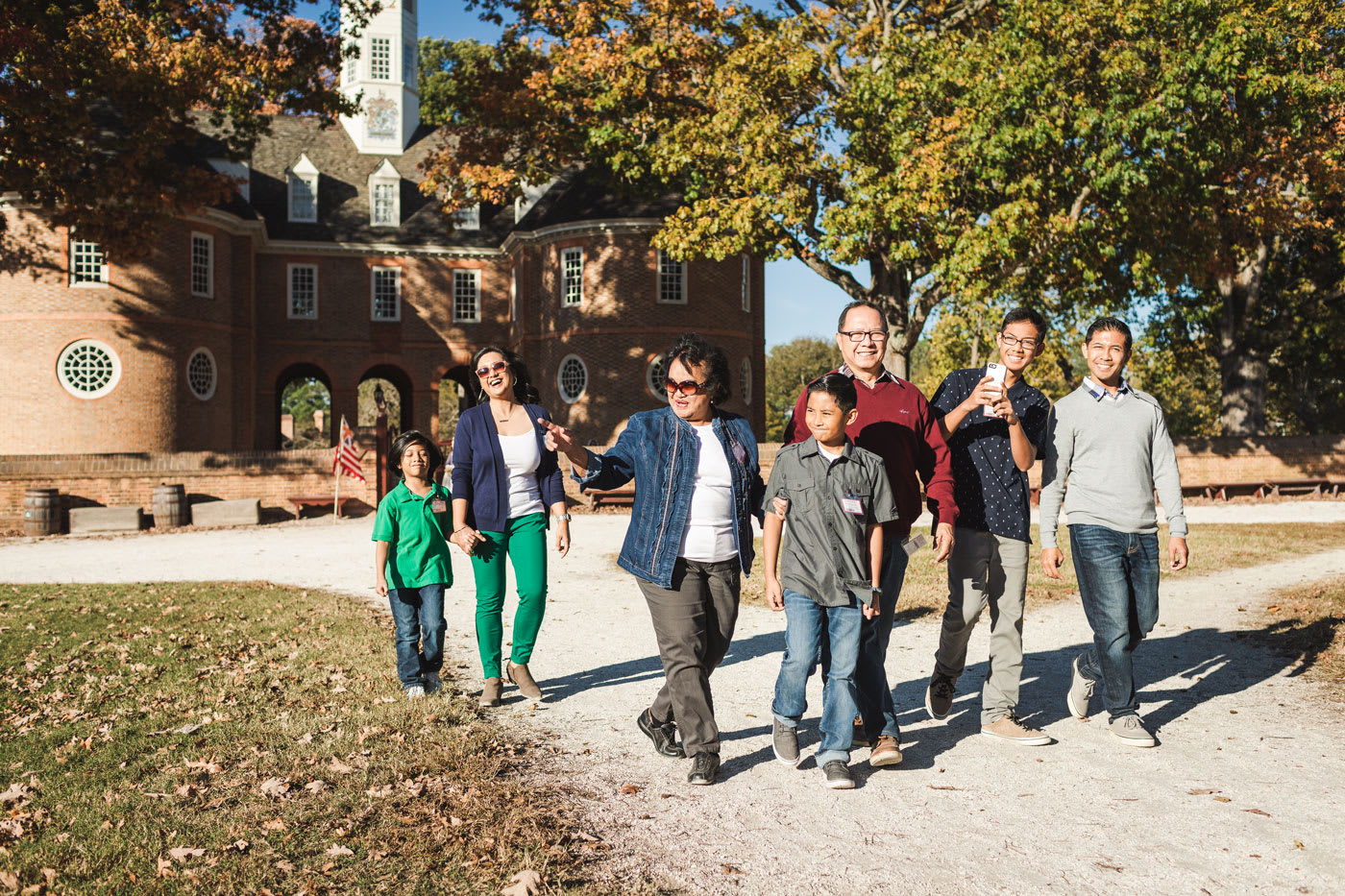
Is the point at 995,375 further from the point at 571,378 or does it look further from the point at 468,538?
the point at 571,378

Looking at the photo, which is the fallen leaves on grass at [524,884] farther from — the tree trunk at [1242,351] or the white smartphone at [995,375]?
the tree trunk at [1242,351]

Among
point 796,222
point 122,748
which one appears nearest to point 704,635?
point 122,748

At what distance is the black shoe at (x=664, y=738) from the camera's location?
4883 millimetres

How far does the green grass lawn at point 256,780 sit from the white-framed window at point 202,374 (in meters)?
21.4

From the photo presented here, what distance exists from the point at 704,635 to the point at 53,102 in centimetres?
1648

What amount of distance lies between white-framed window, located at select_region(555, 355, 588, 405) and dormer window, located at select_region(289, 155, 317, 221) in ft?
37.2

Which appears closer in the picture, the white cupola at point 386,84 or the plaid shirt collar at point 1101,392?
the plaid shirt collar at point 1101,392

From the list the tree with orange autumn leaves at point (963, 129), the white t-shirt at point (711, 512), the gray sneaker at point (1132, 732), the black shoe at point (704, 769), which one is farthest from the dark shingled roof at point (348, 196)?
the black shoe at point (704, 769)

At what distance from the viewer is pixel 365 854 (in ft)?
12.1

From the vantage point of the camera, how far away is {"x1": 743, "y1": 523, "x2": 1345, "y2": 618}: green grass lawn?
31.8ft

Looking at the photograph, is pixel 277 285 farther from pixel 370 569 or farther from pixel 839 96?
pixel 370 569

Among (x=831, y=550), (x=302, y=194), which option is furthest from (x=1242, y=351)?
(x=302, y=194)

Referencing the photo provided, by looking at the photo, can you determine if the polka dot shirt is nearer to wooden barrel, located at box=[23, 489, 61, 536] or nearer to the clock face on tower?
wooden barrel, located at box=[23, 489, 61, 536]

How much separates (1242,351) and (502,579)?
25.8 meters
